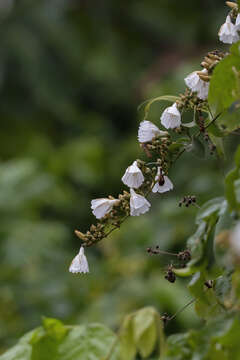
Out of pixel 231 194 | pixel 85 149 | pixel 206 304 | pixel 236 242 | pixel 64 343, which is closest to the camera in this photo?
pixel 236 242

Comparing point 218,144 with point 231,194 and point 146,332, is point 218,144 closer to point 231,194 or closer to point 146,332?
point 231,194

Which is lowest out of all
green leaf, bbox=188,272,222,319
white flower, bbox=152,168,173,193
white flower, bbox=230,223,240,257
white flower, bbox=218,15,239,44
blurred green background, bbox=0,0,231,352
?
white flower, bbox=230,223,240,257

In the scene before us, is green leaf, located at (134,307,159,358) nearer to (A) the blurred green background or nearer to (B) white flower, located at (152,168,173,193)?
(B) white flower, located at (152,168,173,193)

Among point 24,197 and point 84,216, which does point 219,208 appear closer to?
point 24,197

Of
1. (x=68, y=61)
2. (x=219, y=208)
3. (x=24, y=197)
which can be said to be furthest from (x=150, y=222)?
(x=219, y=208)

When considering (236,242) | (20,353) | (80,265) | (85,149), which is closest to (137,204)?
(80,265)

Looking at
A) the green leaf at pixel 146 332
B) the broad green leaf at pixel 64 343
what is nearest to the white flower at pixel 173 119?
the green leaf at pixel 146 332

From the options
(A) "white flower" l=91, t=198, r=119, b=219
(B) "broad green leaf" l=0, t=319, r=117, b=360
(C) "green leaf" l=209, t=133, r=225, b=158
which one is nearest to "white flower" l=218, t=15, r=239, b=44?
(C) "green leaf" l=209, t=133, r=225, b=158
